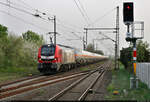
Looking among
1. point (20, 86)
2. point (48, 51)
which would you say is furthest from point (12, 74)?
point (20, 86)

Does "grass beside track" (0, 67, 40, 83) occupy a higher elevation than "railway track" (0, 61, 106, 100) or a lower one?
higher

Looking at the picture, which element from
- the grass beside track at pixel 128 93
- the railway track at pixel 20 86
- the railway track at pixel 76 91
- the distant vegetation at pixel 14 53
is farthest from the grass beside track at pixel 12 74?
the grass beside track at pixel 128 93

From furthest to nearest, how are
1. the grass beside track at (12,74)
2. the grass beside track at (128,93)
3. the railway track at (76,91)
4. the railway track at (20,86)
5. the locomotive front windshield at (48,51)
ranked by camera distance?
the locomotive front windshield at (48,51) → the grass beside track at (12,74) → the railway track at (20,86) → the railway track at (76,91) → the grass beside track at (128,93)

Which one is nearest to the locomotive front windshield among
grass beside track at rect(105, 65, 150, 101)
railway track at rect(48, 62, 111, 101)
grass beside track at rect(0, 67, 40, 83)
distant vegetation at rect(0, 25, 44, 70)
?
grass beside track at rect(0, 67, 40, 83)

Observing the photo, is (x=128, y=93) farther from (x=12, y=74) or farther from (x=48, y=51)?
(x=12, y=74)

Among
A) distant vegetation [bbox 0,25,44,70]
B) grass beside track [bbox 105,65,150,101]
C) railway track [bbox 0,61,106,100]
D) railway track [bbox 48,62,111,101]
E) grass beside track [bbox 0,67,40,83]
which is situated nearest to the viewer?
grass beside track [bbox 105,65,150,101]

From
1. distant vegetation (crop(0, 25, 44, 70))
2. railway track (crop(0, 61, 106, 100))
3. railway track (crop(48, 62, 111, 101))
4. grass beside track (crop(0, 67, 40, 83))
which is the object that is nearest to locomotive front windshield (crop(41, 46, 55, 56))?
grass beside track (crop(0, 67, 40, 83))

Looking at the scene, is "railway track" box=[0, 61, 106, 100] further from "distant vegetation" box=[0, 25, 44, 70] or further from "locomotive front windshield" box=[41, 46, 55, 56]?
"distant vegetation" box=[0, 25, 44, 70]

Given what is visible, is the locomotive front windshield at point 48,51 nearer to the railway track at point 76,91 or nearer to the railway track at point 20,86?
the railway track at point 20,86

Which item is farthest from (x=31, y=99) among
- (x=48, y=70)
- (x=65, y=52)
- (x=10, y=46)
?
(x=10, y=46)

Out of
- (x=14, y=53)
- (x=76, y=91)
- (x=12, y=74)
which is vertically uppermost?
(x=14, y=53)

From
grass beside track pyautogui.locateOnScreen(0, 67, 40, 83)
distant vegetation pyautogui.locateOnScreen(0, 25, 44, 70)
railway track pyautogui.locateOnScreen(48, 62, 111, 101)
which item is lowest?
railway track pyautogui.locateOnScreen(48, 62, 111, 101)

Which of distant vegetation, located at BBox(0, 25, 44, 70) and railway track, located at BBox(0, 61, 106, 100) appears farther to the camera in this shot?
distant vegetation, located at BBox(0, 25, 44, 70)

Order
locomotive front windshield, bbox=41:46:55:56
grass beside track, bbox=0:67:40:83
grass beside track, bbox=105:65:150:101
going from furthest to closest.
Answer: locomotive front windshield, bbox=41:46:55:56 < grass beside track, bbox=0:67:40:83 < grass beside track, bbox=105:65:150:101
